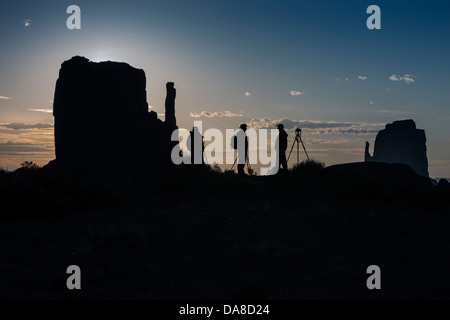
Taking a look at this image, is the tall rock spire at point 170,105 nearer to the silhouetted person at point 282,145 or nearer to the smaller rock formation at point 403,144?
the silhouetted person at point 282,145

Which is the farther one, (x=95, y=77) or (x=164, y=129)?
(x=164, y=129)

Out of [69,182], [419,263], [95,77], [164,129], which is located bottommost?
[419,263]

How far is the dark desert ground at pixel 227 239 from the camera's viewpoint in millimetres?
6977

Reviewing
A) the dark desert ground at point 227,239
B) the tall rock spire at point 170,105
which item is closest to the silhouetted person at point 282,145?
the dark desert ground at point 227,239

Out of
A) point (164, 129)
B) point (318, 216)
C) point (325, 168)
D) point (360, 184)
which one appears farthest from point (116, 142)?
point (318, 216)

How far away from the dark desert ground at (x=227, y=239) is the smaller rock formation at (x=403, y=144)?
612 feet

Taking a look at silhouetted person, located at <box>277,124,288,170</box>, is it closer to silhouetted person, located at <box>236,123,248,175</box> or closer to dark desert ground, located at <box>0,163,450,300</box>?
silhouetted person, located at <box>236,123,248,175</box>

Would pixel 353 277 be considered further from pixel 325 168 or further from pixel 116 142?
pixel 116 142

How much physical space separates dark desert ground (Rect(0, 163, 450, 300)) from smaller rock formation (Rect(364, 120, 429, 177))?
18650cm

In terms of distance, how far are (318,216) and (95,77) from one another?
158ft

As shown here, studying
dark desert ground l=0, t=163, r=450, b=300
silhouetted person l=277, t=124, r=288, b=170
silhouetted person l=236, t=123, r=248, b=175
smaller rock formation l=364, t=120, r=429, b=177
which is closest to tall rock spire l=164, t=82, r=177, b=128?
silhouetted person l=236, t=123, r=248, b=175

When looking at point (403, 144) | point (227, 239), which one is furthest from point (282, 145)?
point (403, 144)

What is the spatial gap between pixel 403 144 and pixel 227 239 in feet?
663

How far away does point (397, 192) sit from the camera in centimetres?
1833
